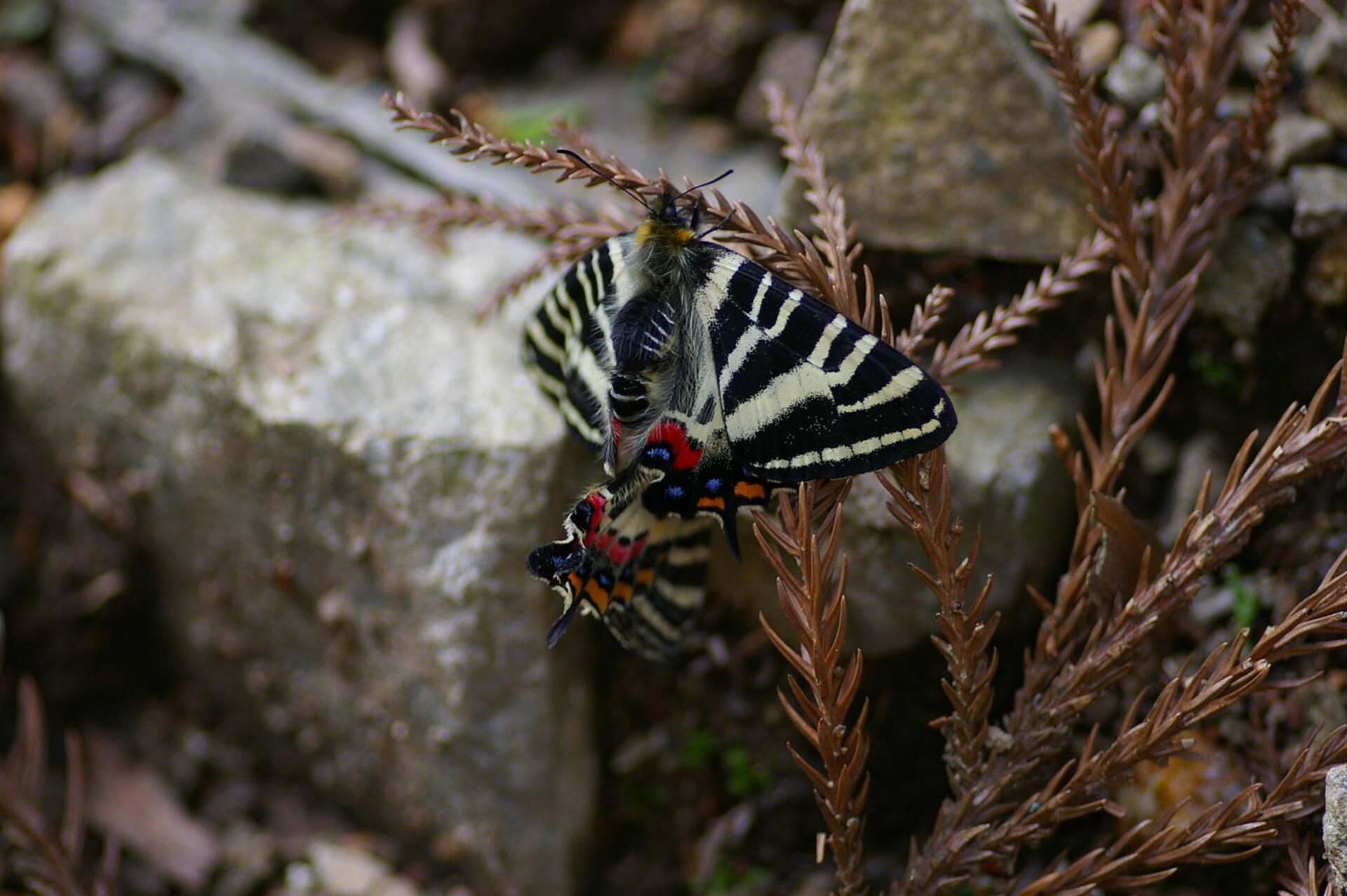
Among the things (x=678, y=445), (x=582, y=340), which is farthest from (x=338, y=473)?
(x=678, y=445)

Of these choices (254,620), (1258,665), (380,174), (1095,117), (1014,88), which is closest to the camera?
(1258,665)

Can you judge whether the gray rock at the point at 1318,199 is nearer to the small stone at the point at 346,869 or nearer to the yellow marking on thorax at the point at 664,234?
the yellow marking on thorax at the point at 664,234

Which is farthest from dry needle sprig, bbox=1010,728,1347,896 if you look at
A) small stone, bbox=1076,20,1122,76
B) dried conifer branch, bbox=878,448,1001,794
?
small stone, bbox=1076,20,1122,76

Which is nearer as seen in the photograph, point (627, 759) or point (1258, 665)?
point (1258, 665)

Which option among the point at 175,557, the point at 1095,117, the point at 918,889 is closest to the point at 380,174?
the point at 175,557

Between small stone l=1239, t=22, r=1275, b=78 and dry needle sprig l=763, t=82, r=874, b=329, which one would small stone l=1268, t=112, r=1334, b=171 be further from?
dry needle sprig l=763, t=82, r=874, b=329

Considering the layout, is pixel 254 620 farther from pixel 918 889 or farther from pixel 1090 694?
pixel 1090 694
